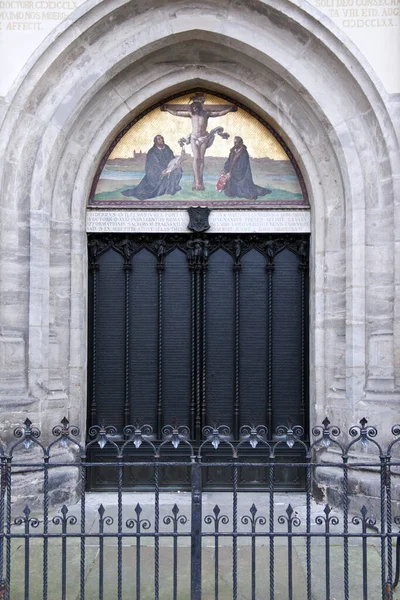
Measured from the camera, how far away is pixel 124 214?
706 cm

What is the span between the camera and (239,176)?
718cm

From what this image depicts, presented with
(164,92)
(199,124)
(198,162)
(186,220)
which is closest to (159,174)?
(198,162)

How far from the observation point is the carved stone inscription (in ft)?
23.1

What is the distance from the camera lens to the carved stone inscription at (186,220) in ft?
23.1

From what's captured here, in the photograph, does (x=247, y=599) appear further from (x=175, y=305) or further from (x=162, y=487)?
(x=175, y=305)

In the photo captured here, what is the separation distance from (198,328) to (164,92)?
2.86 m

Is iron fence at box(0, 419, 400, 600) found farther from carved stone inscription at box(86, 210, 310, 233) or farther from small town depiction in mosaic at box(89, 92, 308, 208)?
small town depiction in mosaic at box(89, 92, 308, 208)

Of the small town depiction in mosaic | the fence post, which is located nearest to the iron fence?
the fence post

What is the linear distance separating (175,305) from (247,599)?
3.64m

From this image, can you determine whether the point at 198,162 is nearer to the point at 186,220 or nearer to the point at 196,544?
the point at 186,220

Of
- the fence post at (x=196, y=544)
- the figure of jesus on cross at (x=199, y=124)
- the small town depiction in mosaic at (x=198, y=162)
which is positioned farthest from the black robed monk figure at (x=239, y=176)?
the fence post at (x=196, y=544)

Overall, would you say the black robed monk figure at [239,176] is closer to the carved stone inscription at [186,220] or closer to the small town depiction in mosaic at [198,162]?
the small town depiction in mosaic at [198,162]

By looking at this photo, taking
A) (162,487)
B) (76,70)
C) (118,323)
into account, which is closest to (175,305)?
(118,323)

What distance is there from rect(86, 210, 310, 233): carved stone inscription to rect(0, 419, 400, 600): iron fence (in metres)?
2.41
